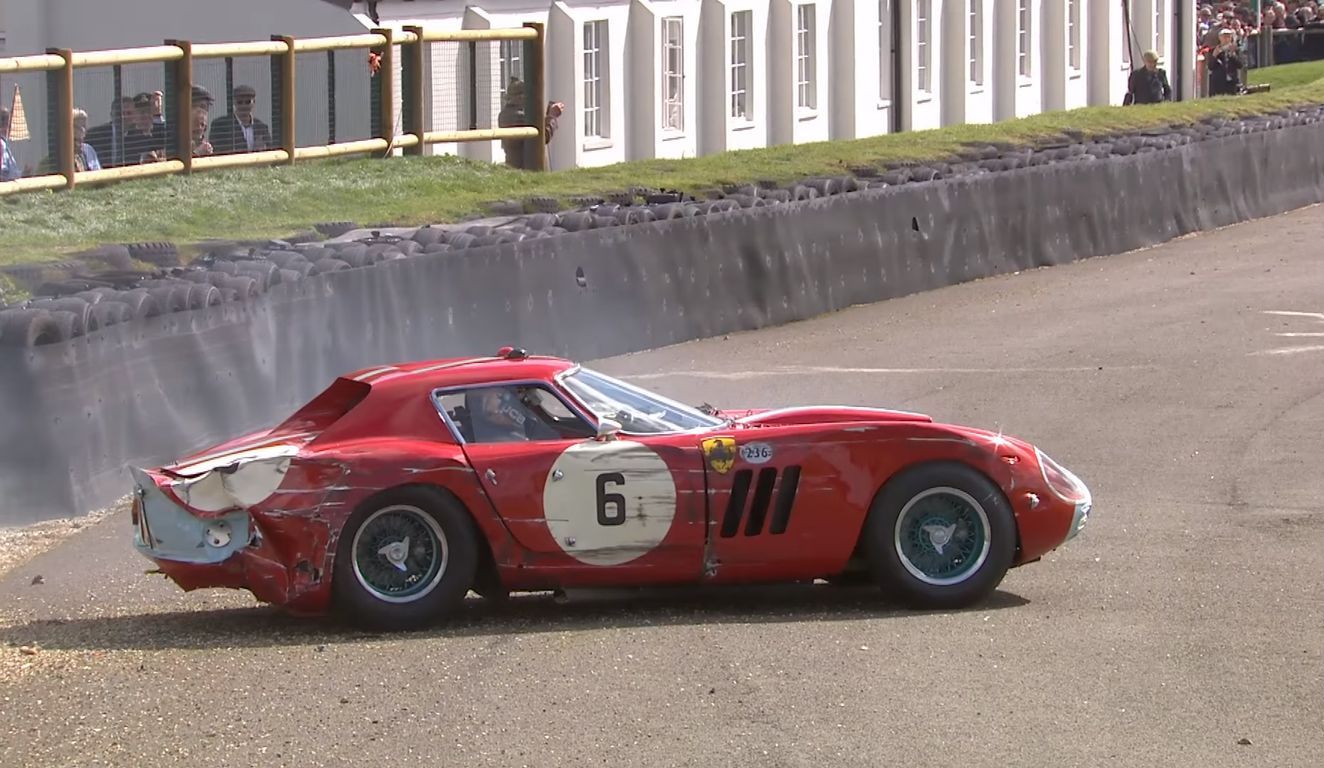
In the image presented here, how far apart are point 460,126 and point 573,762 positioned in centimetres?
1682

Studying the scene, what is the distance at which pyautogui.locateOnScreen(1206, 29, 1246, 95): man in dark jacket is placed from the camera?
44.6m

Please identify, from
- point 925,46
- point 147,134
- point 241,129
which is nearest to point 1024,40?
point 925,46

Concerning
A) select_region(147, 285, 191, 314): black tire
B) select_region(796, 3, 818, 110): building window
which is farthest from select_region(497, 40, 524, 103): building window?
select_region(147, 285, 191, 314): black tire

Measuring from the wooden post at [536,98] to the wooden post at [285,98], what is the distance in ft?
14.1

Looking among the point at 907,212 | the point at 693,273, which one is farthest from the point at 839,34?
the point at 693,273

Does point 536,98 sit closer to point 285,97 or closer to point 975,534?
point 285,97

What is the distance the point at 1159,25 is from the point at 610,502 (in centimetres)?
4259

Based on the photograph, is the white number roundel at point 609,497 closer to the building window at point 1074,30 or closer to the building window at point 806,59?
the building window at point 806,59

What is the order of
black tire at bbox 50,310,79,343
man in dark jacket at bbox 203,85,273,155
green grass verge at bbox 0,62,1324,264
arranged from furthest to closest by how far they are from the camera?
man in dark jacket at bbox 203,85,273,155 → green grass verge at bbox 0,62,1324,264 → black tire at bbox 50,310,79,343

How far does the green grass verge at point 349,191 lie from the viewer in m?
15.7

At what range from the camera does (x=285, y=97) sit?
19.5 m

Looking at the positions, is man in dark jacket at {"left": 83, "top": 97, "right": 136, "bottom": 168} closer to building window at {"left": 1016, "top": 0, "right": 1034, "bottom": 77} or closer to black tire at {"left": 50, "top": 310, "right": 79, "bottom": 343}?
black tire at {"left": 50, "top": 310, "right": 79, "bottom": 343}

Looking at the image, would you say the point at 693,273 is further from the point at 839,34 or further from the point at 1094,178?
the point at 839,34

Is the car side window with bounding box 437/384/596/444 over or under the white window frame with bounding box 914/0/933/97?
under
